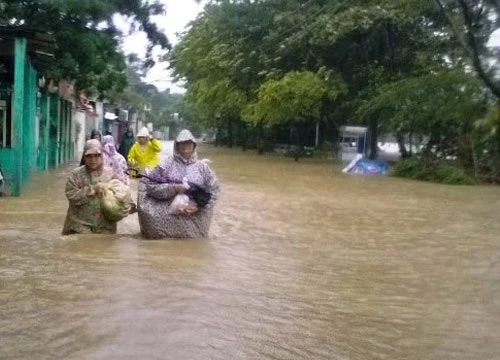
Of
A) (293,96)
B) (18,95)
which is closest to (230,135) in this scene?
(293,96)

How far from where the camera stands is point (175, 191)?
29.3 ft

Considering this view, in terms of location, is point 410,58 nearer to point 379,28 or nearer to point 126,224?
point 379,28

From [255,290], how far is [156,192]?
234 cm

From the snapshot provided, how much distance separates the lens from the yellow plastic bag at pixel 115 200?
8.55 m

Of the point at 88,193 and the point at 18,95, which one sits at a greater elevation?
the point at 18,95

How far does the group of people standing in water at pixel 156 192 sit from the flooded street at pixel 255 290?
19cm

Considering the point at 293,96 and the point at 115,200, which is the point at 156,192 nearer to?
the point at 115,200

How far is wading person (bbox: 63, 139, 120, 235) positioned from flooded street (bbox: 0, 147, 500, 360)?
13 cm

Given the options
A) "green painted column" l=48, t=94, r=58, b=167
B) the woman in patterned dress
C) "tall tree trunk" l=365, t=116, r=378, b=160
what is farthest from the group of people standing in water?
"tall tree trunk" l=365, t=116, r=378, b=160

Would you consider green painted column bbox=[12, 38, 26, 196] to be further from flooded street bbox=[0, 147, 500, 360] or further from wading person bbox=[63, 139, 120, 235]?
wading person bbox=[63, 139, 120, 235]

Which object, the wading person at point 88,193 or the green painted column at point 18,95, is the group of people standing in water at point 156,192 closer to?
the wading person at point 88,193

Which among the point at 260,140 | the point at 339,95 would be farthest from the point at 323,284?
the point at 260,140

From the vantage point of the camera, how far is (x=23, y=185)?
16.4 meters

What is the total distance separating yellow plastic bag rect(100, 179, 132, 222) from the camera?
28.1 feet
